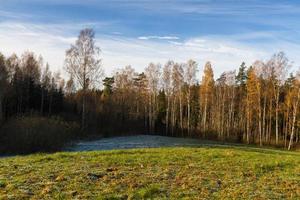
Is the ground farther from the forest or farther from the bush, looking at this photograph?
the forest

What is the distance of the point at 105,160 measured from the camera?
1404cm

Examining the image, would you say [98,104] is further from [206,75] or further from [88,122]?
[206,75]

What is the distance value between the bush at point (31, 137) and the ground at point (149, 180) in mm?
10852

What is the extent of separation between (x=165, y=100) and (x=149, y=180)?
61927mm

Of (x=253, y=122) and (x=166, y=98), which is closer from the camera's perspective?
(x=253, y=122)

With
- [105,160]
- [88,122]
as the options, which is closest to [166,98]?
[88,122]

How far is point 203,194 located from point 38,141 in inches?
713

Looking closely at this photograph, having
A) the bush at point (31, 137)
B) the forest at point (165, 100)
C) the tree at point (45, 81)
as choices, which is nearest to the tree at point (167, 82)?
the forest at point (165, 100)

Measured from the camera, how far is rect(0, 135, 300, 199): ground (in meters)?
8.68

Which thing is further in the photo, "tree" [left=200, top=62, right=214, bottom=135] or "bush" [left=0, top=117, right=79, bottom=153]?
"tree" [left=200, top=62, right=214, bottom=135]

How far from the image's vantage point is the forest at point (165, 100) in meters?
50.9

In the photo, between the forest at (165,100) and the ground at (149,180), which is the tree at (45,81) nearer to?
the forest at (165,100)

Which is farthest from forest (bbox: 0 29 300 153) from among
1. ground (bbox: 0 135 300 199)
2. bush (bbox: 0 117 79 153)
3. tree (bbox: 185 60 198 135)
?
ground (bbox: 0 135 300 199)

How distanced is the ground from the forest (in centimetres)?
2925
